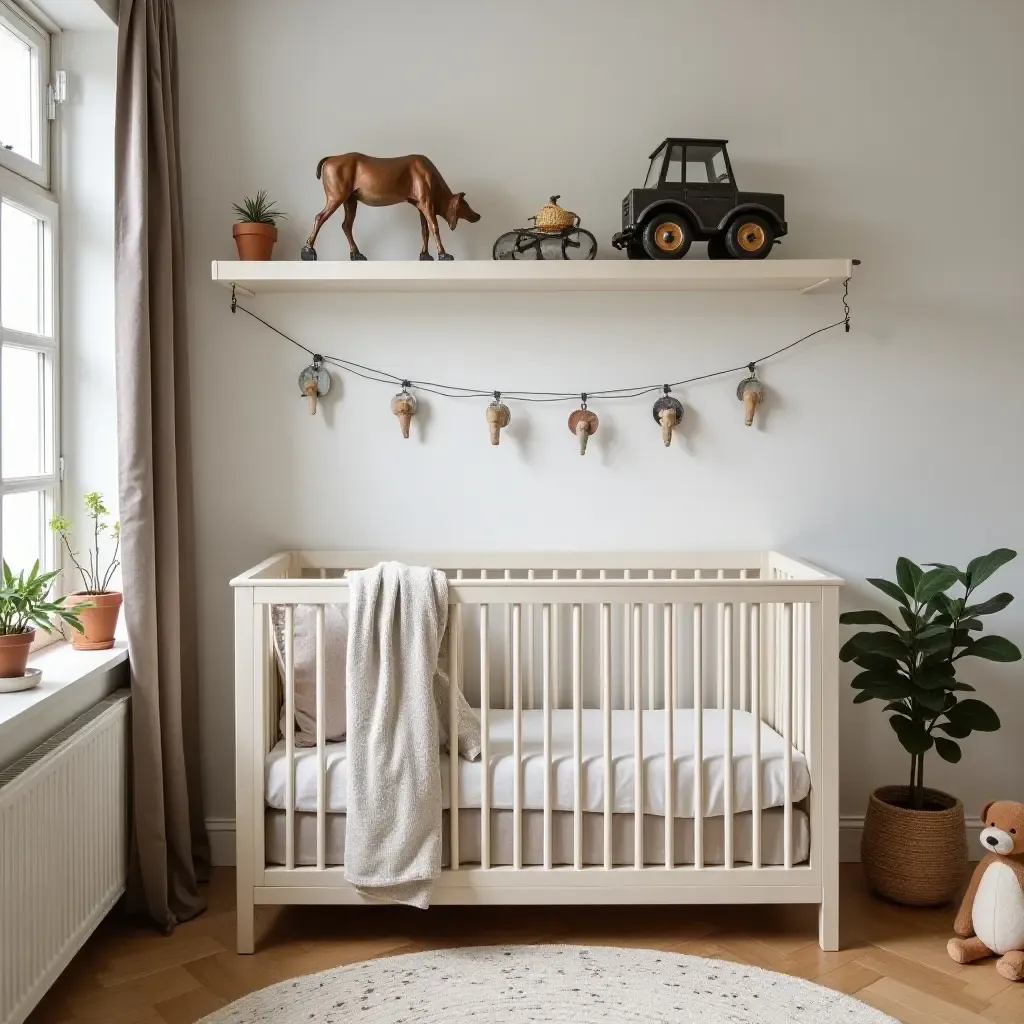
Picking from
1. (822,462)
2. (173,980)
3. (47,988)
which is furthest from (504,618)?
(47,988)

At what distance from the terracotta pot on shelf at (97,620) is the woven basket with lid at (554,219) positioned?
4.61 feet

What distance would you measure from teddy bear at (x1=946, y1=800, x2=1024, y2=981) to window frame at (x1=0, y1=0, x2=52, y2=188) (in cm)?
273

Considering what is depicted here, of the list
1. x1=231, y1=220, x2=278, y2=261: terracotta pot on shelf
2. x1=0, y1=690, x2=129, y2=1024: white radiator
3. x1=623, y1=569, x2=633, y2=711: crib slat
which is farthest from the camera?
x1=623, y1=569, x2=633, y2=711: crib slat

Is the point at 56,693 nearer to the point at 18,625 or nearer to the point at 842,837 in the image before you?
the point at 18,625

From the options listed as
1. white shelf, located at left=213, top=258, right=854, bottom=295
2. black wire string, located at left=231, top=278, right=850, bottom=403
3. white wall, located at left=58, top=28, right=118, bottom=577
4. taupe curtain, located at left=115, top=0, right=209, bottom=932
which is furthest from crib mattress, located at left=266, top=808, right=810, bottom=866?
white shelf, located at left=213, top=258, right=854, bottom=295

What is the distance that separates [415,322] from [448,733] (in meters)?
1.15

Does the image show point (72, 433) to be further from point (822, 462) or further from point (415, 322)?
point (822, 462)

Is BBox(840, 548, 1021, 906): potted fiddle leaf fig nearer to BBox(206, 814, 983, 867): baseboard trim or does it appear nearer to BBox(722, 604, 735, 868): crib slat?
BBox(206, 814, 983, 867): baseboard trim

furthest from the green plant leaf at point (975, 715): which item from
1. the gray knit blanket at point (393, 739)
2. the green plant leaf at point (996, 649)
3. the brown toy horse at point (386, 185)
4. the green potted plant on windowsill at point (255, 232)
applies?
the green potted plant on windowsill at point (255, 232)

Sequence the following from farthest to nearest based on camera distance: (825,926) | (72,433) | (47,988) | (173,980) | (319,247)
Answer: (319,247) < (72,433) < (825,926) < (173,980) < (47,988)

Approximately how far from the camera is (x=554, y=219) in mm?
2646

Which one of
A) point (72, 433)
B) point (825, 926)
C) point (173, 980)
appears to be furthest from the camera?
point (72, 433)

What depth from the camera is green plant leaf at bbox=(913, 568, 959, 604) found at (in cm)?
255

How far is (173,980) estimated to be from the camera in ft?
7.21
